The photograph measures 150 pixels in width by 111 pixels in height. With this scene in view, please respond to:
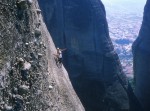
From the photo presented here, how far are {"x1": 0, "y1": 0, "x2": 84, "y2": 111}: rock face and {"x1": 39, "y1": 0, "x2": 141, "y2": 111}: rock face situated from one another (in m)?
19.7

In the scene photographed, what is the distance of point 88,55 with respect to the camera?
29.1 m

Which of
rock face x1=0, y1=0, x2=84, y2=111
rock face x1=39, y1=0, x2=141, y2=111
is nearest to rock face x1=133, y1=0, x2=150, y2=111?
rock face x1=39, y1=0, x2=141, y2=111

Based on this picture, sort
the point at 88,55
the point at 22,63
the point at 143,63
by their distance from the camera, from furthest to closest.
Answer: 1. the point at 143,63
2. the point at 88,55
3. the point at 22,63

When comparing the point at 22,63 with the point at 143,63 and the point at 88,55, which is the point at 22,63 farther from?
the point at 143,63

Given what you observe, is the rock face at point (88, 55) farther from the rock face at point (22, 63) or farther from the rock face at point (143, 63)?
the rock face at point (22, 63)

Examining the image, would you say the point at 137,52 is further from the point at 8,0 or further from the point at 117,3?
the point at 117,3

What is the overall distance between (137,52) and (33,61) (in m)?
26.1

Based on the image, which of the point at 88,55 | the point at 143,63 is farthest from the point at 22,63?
the point at 143,63

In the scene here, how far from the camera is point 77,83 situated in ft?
94.3

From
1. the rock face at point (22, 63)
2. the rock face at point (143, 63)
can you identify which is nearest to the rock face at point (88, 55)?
the rock face at point (143, 63)

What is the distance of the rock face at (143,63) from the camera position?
31203 mm

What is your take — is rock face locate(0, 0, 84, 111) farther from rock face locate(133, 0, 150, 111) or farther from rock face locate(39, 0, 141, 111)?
rock face locate(133, 0, 150, 111)

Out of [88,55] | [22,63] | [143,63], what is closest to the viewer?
[22,63]

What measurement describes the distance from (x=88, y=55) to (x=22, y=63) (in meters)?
22.4
